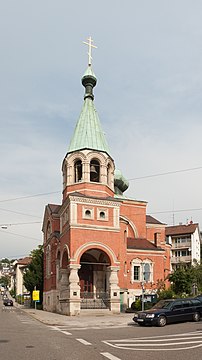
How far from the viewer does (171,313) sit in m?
22.1

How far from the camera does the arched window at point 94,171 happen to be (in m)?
39.5

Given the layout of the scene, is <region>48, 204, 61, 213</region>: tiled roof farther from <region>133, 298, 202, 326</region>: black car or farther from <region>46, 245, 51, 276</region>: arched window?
<region>133, 298, 202, 326</region>: black car

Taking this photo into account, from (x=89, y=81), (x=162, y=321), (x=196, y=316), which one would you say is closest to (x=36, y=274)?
(x=89, y=81)

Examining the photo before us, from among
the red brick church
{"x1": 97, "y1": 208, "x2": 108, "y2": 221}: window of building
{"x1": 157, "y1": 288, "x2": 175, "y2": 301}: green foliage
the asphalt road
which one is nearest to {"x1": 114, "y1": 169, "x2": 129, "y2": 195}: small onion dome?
the red brick church

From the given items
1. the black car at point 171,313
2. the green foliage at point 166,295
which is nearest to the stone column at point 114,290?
the green foliage at point 166,295

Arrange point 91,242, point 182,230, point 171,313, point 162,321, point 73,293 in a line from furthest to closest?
1. point 182,230
2. point 91,242
3. point 73,293
4. point 171,313
5. point 162,321

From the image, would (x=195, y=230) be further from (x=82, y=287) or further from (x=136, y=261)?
(x=82, y=287)

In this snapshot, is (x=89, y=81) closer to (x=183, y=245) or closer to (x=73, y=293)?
(x=73, y=293)

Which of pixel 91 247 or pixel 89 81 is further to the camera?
pixel 89 81

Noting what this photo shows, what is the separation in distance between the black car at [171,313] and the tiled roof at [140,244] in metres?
20.4

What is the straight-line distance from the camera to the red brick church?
3597 centimetres

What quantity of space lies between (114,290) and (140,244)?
9.92 meters

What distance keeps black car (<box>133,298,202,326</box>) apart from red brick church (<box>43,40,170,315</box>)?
1049 centimetres

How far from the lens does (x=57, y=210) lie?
44000mm
